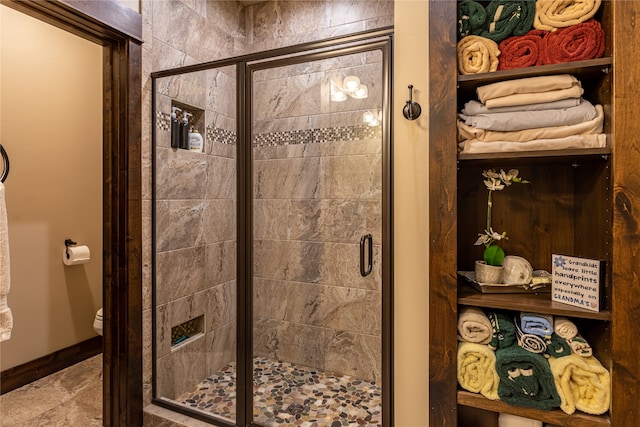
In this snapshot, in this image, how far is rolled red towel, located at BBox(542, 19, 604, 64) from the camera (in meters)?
1.07

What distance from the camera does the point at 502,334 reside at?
3.84ft

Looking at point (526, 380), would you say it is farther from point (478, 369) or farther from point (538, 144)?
point (538, 144)

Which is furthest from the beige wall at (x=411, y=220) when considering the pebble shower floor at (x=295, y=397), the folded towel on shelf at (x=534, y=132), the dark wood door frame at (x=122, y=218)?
the dark wood door frame at (x=122, y=218)

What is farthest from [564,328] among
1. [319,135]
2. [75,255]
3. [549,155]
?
[75,255]

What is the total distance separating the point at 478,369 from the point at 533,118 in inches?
32.5

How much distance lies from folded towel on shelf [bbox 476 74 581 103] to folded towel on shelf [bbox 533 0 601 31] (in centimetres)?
16

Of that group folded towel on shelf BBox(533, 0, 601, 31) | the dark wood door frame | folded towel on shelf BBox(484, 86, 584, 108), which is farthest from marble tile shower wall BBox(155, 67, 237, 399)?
folded towel on shelf BBox(533, 0, 601, 31)

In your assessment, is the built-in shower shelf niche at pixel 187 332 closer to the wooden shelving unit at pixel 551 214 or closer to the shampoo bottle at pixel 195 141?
the shampoo bottle at pixel 195 141

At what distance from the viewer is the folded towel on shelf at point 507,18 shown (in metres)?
1.15

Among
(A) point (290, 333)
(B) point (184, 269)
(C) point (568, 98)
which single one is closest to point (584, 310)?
(C) point (568, 98)

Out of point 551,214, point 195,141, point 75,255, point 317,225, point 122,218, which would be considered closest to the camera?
point 551,214

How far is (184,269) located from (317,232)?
2.78ft

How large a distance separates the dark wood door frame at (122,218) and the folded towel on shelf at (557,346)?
6.03ft

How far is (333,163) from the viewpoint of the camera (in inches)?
88.7
